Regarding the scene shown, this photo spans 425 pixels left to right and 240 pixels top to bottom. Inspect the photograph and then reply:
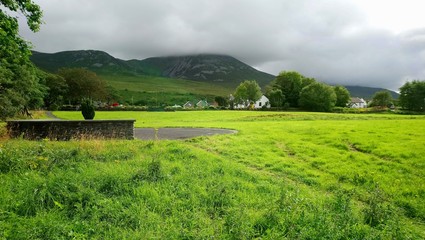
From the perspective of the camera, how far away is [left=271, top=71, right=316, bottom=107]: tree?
111m

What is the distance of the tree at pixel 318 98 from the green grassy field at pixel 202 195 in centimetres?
8534

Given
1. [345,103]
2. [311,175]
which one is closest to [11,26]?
[311,175]

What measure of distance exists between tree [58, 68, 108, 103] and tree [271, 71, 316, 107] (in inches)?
2879

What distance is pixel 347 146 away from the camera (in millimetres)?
17125

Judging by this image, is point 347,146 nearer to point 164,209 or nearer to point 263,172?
point 263,172

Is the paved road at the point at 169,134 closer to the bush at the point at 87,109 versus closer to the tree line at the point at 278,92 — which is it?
the bush at the point at 87,109

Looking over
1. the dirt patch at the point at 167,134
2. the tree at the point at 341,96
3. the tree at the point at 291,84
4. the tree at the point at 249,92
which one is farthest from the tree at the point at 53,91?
the tree at the point at 341,96

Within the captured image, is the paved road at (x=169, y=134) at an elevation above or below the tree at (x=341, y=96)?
below

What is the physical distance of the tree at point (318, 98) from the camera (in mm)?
95000

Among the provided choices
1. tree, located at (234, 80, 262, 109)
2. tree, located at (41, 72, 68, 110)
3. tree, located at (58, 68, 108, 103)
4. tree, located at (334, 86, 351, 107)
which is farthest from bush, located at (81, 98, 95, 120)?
tree, located at (334, 86, 351, 107)

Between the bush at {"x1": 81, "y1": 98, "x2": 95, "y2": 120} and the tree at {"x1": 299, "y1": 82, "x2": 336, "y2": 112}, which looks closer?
the bush at {"x1": 81, "y1": 98, "x2": 95, "y2": 120}

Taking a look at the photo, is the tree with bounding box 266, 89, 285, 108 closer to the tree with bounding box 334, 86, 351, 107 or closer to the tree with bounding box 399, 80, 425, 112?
the tree with bounding box 334, 86, 351, 107

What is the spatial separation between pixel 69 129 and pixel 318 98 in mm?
90639

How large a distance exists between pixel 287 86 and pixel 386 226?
111 meters
